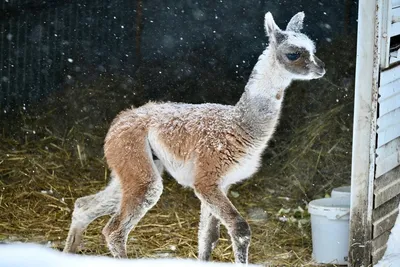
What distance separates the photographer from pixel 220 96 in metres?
9.31

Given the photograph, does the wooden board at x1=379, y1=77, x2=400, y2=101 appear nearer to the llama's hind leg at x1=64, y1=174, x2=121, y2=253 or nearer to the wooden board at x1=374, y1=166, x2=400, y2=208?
the wooden board at x1=374, y1=166, x2=400, y2=208

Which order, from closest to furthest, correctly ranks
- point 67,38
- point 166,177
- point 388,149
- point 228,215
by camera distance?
point 228,215
point 388,149
point 166,177
point 67,38

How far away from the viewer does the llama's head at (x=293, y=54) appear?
8539 mm

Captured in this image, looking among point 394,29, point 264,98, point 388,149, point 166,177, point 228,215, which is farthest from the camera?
point 166,177

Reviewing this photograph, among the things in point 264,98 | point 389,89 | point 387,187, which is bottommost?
point 387,187

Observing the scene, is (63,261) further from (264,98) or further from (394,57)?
(394,57)

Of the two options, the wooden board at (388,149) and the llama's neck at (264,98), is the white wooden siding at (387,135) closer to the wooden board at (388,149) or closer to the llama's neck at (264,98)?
the wooden board at (388,149)

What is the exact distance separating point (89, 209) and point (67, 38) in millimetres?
1293

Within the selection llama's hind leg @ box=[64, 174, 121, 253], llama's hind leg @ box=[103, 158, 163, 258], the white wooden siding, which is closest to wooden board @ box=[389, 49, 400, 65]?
the white wooden siding

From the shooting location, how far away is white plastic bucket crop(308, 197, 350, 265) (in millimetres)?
8789

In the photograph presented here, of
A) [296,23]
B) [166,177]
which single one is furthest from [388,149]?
[166,177]

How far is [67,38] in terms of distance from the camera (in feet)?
30.3

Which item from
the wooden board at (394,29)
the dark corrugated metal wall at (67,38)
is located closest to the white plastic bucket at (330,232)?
the wooden board at (394,29)

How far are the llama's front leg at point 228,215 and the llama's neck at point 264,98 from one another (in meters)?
0.46
